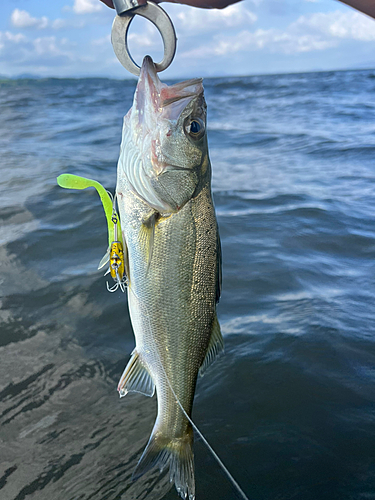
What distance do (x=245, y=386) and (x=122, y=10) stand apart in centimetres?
272

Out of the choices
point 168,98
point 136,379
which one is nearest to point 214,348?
point 136,379

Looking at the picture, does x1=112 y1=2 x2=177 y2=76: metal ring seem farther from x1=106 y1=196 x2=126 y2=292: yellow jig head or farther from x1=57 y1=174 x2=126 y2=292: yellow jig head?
x1=106 y1=196 x2=126 y2=292: yellow jig head

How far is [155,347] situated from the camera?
191 cm

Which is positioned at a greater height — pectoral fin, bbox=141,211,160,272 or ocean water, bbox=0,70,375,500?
pectoral fin, bbox=141,211,160,272

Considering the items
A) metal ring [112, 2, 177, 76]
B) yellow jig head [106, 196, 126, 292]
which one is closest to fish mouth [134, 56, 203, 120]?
metal ring [112, 2, 177, 76]

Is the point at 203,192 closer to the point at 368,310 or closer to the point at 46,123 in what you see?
the point at 368,310

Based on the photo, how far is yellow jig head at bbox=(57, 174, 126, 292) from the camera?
187 centimetres

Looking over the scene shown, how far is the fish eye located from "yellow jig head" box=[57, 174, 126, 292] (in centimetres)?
43

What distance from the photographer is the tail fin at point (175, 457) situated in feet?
6.48

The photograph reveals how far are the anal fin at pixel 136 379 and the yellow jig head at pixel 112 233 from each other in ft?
1.15

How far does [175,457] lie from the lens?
6.57 ft

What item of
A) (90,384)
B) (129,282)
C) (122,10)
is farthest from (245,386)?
(122,10)

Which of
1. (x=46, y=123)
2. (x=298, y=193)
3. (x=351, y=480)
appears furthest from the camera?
(x=46, y=123)

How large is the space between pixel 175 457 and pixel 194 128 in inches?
58.7
